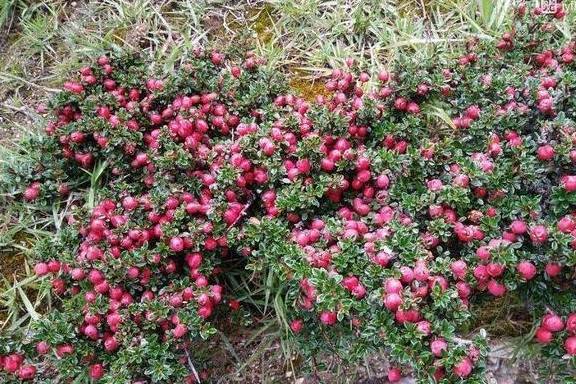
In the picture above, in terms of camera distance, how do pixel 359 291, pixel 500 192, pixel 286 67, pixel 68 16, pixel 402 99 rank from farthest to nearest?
1. pixel 68 16
2. pixel 286 67
3. pixel 402 99
4. pixel 500 192
5. pixel 359 291

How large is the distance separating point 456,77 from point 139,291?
5.82ft

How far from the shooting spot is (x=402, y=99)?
114 inches

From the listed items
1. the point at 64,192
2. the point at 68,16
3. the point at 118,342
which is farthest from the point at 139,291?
the point at 68,16

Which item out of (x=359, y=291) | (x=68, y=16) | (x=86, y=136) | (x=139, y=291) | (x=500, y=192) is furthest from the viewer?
(x=68, y=16)

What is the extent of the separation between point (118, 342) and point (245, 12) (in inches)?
84.8

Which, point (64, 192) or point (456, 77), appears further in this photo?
point (64, 192)

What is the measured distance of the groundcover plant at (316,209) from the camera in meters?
2.31

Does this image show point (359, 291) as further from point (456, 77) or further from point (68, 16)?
A: point (68, 16)

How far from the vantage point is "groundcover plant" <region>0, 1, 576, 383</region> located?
231 cm

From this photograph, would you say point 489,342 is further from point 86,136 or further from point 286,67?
point 86,136

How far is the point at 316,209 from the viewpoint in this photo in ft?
8.98

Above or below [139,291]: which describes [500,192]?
above

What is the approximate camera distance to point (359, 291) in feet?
7.61

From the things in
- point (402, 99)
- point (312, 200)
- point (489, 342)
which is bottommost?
point (489, 342)
